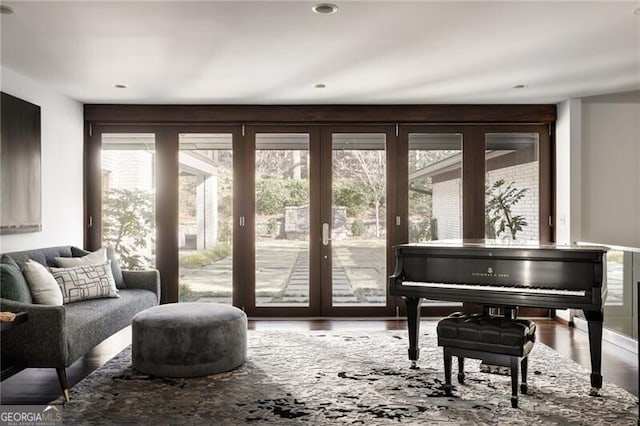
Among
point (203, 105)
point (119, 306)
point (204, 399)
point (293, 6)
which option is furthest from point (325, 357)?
point (203, 105)

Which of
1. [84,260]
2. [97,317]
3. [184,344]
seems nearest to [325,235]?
[84,260]

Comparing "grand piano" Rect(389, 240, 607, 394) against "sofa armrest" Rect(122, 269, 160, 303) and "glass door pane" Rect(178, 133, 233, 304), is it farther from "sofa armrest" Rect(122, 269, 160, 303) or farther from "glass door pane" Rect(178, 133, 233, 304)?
"glass door pane" Rect(178, 133, 233, 304)

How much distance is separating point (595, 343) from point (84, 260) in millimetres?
4311

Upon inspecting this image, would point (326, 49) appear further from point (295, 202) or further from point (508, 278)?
point (295, 202)

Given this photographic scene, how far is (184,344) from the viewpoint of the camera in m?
3.71

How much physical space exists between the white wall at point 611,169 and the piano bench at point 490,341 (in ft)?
9.54

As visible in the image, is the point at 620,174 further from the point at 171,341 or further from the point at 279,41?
the point at 171,341

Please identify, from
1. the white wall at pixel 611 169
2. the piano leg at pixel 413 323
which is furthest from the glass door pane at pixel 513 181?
the piano leg at pixel 413 323

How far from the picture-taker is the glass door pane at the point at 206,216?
20.1 ft

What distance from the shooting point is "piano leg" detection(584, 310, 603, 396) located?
336 centimetres

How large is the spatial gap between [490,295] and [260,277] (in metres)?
3.16

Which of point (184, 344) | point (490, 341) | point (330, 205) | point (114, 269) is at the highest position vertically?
point (330, 205)

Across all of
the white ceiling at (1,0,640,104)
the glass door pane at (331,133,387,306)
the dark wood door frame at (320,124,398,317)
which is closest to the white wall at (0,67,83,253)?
the white ceiling at (1,0,640,104)

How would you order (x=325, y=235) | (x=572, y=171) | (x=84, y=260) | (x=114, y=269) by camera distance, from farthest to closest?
(x=325, y=235), (x=572, y=171), (x=114, y=269), (x=84, y=260)
